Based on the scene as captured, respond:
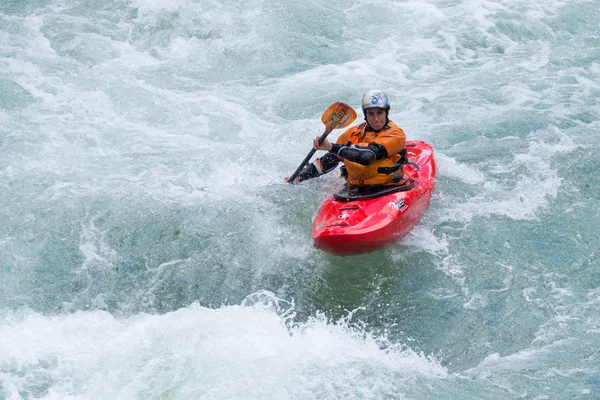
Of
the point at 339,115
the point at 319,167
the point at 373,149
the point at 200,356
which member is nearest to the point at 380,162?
the point at 373,149

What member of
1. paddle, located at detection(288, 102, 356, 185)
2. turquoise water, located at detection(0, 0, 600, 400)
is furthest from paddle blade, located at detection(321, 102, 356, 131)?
turquoise water, located at detection(0, 0, 600, 400)

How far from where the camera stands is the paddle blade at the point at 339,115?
6.94 m

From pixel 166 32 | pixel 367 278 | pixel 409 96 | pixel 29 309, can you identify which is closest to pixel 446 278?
pixel 367 278

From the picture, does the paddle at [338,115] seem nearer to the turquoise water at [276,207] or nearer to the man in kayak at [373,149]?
the man in kayak at [373,149]

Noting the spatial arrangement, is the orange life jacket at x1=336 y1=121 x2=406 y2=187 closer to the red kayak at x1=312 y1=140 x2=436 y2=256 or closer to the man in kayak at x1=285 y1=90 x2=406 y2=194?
the man in kayak at x1=285 y1=90 x2=406 y2=194

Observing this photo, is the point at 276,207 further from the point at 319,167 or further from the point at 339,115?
the point at 339,115

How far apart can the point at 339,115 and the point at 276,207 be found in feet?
3.55

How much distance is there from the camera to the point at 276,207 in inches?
283

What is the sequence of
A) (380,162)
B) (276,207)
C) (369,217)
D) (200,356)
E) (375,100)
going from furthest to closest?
(276,207)
(380,162)
(375,100)
(369,217)
(200,356)

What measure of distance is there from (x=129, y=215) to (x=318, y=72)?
4405mm

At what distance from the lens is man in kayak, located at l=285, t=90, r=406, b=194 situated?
20.8ft

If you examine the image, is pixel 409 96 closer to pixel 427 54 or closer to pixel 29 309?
pixel 427 54

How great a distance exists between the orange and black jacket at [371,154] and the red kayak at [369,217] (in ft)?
0.41

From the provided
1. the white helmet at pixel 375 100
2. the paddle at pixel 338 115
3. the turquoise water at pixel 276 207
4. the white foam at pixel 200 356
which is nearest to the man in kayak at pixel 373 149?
the white helmet at pixel 375 100
